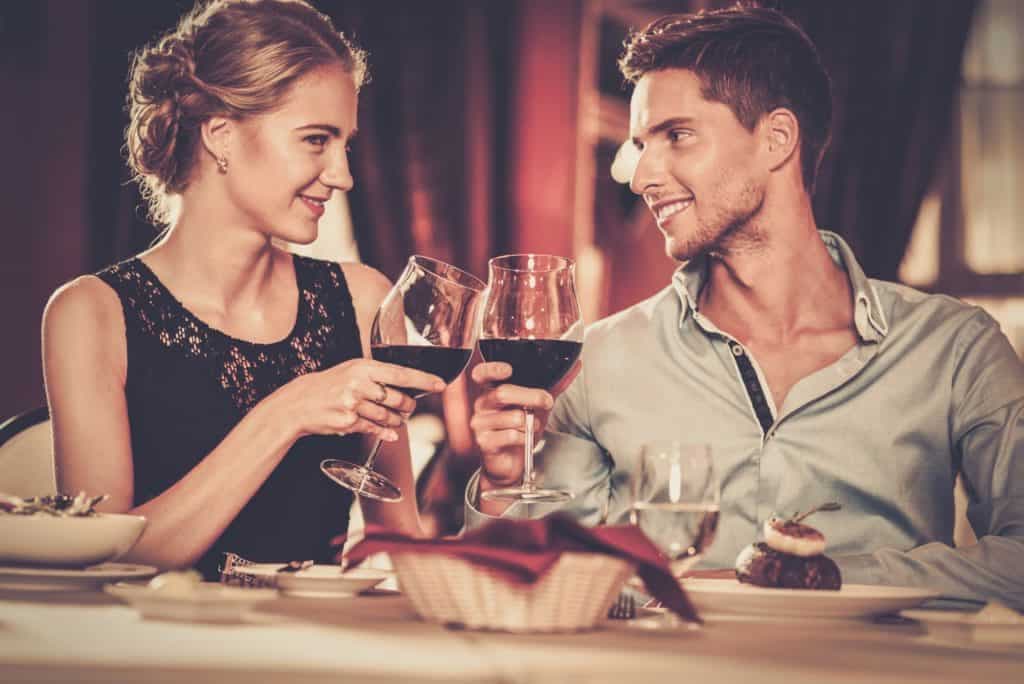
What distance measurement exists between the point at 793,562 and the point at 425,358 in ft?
1.72

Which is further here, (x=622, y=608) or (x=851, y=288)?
(x=851, y=288)

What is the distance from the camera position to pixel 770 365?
2025mm

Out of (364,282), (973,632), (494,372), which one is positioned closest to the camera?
(973,632)

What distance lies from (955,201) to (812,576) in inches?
151

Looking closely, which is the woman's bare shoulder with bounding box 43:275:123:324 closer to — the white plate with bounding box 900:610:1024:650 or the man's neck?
the man's neck

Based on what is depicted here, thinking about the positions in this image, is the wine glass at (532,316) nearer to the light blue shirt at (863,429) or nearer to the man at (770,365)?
the man at (770,365)

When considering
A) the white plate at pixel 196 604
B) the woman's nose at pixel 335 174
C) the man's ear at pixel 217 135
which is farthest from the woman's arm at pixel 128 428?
the white plate at pixel 196 604

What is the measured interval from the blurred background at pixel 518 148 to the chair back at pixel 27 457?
2558mm

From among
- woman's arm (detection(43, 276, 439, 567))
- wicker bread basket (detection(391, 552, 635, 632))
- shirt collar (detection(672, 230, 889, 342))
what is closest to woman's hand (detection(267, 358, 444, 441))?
woman's arm (detection(43, 276, 439, 567))

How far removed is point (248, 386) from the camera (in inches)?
82.1

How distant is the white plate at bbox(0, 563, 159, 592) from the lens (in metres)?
1.07

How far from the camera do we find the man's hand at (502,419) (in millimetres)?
1480

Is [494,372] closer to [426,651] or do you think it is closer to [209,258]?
[426,651]

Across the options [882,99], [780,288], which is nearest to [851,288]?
[780,288]
